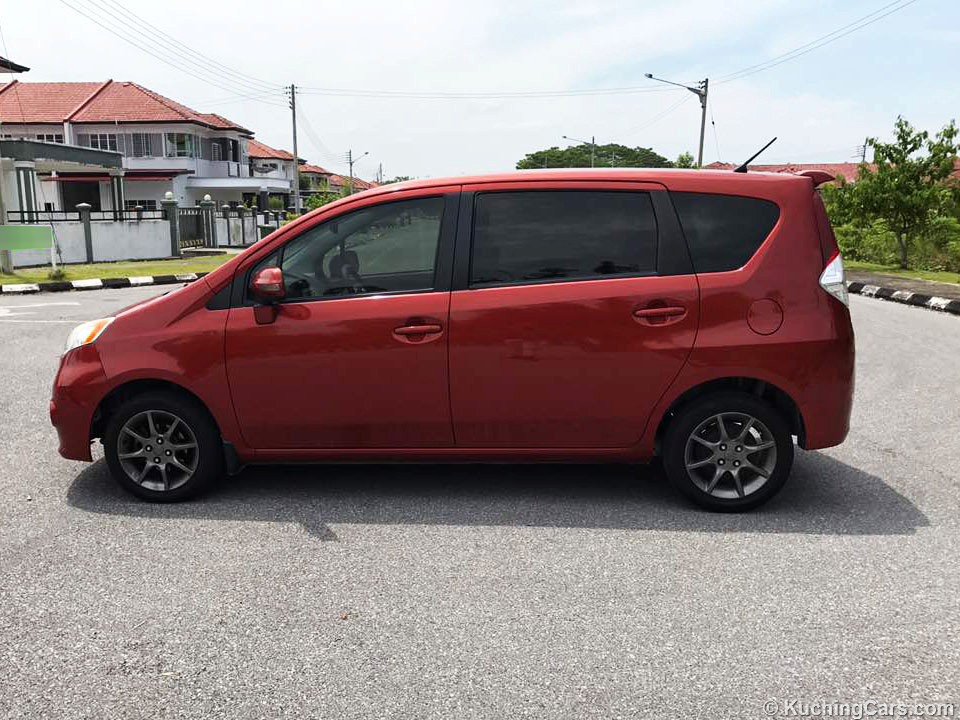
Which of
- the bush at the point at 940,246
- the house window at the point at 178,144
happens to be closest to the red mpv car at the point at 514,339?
the bush at the point at 940,246

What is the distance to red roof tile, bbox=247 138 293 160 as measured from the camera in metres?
81.4

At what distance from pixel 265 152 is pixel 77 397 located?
82.4 m

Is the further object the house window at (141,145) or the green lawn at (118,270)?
the house window at (141,145)

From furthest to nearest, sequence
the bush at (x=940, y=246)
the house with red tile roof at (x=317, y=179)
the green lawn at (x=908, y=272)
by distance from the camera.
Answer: the house with red tile roof at (x=317, y=179) < the bush at (x=940, y=246) < the green lawn at (x=908, y=272)

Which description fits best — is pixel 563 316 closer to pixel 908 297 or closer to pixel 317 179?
pixel 908 297

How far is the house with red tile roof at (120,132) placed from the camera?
171ft

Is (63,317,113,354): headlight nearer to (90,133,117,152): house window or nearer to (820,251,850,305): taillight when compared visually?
(820,251,850,305): taillight

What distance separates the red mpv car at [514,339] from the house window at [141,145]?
2145 inches

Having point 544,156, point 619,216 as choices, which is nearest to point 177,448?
point 619,216

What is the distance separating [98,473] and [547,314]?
9.57ft

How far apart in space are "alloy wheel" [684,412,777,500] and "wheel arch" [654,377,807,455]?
149 mm

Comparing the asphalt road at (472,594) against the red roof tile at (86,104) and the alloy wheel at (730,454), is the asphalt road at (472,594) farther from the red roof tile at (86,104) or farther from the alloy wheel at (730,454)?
the red roof tile at (86,104)

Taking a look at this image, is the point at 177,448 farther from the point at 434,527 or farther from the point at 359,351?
the point at 434,527

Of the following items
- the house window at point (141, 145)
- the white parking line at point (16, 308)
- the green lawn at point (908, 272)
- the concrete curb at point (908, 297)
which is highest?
the house window at point (141, 145)
